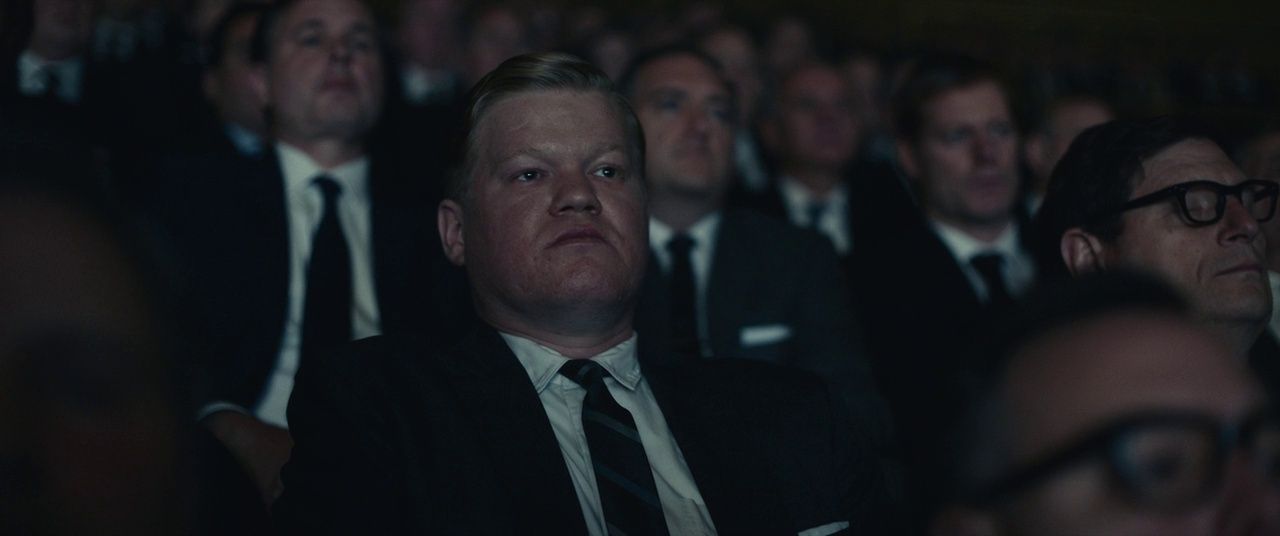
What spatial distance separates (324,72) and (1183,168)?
5.37ft

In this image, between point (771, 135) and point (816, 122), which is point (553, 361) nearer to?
point (816, 122)

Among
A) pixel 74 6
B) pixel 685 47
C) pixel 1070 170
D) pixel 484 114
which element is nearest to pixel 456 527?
pixel 484 114

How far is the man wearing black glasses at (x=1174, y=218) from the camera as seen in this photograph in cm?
172

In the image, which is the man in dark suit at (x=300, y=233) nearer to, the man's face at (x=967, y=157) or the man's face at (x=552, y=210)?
the man's face at (x=552, y=210)

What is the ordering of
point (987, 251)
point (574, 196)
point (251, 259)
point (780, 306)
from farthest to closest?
point (987, 251) → point (780, 306) → point (251, 259) → point (574, 196)

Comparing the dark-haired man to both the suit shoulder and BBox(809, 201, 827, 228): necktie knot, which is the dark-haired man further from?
BBox(809, 201, 827, 228): necktie knot

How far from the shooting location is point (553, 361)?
157 cm

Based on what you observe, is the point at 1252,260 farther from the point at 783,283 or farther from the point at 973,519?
the point at 973,519

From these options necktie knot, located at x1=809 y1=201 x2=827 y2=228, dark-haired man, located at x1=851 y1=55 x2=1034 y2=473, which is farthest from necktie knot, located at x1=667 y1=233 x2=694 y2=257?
necktie knot, located at x1=809 y1=201 x2=827 y2=228

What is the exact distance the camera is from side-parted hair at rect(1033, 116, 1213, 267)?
1.81 m

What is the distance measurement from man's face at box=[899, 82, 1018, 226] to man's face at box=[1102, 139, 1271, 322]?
981 millimetres

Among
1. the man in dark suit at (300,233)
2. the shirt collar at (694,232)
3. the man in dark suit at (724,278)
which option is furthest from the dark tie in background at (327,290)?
the shirt collar at (694,232)

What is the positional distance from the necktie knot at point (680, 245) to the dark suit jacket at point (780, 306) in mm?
71

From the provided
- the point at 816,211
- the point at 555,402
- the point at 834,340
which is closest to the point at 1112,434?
the point at 555,402
